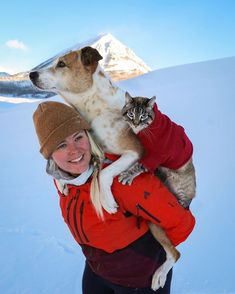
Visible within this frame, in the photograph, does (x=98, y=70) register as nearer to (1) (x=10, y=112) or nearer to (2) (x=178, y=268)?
(2) (x=178, y=268)

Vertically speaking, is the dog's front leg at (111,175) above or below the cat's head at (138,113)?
below

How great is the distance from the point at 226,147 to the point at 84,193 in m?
3.81

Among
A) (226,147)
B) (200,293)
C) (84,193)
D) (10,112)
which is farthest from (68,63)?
(10,112)

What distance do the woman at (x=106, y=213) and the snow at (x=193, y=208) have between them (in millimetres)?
1590

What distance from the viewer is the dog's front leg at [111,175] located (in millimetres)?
1584

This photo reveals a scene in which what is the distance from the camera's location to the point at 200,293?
119 inches

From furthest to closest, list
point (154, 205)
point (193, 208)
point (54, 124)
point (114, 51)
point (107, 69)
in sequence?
1. point (114, 51)
2. point (107, 69)
3. point (193, 208)
4. point (54, 124)
5. point (154, 205)

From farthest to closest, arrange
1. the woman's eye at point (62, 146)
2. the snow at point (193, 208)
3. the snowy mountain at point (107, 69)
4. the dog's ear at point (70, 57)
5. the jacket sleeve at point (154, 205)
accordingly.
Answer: the snowy mountain at point (107, 69), the snow at point (193, 208), the dog's ear at point (70, 57), the woman's eye at point (62, 146), the jacket sleeve at point (154, 205)

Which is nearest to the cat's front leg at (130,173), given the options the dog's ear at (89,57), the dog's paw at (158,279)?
the dog's paw at (158,279)

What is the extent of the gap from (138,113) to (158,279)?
2.59 feet

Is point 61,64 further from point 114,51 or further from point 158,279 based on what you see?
point 114,51

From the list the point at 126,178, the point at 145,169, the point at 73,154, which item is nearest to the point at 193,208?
the point at 145,169

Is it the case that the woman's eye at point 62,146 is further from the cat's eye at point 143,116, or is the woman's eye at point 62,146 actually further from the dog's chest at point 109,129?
the cat's eye at point 143,116

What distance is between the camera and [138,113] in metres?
1.73
